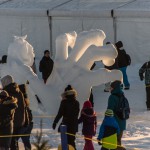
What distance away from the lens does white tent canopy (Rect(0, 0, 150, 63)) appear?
70.9ft

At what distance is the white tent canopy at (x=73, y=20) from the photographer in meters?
21.6

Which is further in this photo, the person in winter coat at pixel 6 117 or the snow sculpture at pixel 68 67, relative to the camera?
the snow sculpture at pixel 68 67

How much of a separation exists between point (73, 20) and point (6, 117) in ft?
41.7

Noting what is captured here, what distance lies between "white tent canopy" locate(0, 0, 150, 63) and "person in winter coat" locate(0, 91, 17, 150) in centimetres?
1045

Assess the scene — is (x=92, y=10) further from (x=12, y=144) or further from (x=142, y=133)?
(x=12, y=144)

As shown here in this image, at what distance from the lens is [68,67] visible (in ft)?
52.0

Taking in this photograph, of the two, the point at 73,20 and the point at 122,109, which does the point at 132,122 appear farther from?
the point at 73,20

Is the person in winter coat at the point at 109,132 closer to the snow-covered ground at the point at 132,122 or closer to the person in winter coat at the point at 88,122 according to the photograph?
the person in winter coat at the point at 88,122

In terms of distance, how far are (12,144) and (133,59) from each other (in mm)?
10856

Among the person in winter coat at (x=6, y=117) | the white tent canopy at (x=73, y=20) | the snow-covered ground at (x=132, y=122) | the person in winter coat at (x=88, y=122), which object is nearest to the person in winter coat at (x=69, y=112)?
the person in winter coat at (x=88, y=122)

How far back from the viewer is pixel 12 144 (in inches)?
472

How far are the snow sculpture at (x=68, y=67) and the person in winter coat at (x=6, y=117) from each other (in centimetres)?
444

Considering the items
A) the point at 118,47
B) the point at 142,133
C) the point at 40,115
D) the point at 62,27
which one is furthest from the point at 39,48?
the point at 142,133

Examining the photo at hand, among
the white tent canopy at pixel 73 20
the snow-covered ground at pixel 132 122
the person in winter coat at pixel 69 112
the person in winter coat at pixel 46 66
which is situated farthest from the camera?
the white tent canopy at pixel 73 20
